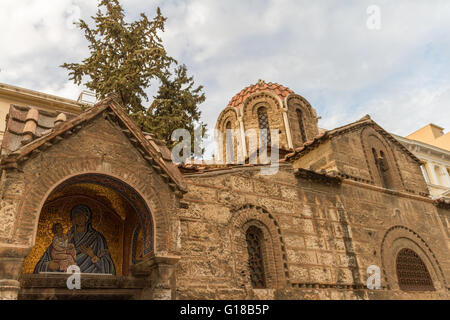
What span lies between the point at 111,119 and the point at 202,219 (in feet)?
8.36

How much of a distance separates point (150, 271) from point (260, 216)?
113 inches

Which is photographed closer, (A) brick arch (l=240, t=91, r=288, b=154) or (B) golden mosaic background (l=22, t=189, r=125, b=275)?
(B) golden mosaic background (l=22, t=189, r=125, b=275)

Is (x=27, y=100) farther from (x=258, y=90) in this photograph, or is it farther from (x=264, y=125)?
(x=264, y=125)

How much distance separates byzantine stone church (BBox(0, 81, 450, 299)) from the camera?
5.14 m

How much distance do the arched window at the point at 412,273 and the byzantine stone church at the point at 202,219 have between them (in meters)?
0.04

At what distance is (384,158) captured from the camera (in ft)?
37.8

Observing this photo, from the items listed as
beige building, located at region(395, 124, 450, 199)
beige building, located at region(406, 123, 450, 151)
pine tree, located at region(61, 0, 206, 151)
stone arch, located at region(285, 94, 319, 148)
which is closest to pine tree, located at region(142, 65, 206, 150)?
pine tree, located at region(61, 0, 206, 151)

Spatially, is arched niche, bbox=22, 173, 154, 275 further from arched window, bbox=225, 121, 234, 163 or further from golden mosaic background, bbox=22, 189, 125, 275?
arched window, bbox=225, 121, 234, 163

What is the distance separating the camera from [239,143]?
1589cm

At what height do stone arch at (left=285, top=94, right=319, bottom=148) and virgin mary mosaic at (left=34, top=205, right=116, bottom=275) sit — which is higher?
stone arch at (left=285, top=94, right=319, bottom=148)

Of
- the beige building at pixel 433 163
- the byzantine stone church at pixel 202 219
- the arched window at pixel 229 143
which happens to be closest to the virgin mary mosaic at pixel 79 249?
the byzantine stone church at pixel 202 219

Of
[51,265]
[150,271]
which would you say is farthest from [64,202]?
[150,271]

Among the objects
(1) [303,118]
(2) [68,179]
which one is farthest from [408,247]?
(2) [68,179]

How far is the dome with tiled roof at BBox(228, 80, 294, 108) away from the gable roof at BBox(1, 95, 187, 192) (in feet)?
35.0
